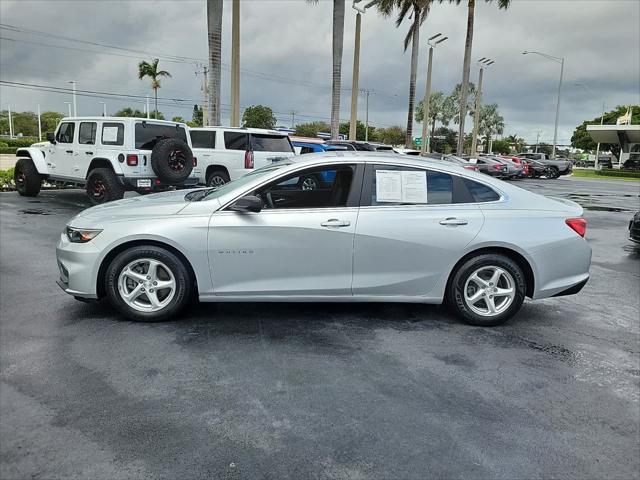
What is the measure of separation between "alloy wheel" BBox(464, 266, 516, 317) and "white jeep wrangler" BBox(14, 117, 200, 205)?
26.1 feet

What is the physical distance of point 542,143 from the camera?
5049 inches

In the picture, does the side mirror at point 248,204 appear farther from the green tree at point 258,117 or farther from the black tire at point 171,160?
the green tree at point 258,117

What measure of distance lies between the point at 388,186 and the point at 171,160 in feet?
24.7

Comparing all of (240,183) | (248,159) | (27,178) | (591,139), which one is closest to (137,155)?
(248,159)

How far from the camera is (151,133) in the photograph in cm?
1129

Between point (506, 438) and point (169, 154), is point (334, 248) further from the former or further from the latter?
point (169, 154)

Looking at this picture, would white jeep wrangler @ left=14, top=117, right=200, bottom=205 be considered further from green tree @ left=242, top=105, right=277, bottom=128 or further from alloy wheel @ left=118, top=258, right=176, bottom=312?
green tree @ left=242, top=105, right=277, bottom=128

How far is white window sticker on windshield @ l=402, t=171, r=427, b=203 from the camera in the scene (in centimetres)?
468

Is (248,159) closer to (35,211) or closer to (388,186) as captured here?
(35,211)

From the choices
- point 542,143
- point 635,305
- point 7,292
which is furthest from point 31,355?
point 542,143

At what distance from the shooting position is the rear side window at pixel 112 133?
11023mm

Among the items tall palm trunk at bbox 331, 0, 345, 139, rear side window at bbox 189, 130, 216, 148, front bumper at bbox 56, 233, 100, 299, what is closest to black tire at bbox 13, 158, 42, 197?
rear side window at bbox 189, 130, 216, 148

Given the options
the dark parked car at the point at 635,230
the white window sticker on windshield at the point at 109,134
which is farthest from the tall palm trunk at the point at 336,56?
the dark parked car at the point at 635,230

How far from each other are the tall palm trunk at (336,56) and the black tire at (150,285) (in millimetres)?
21261
